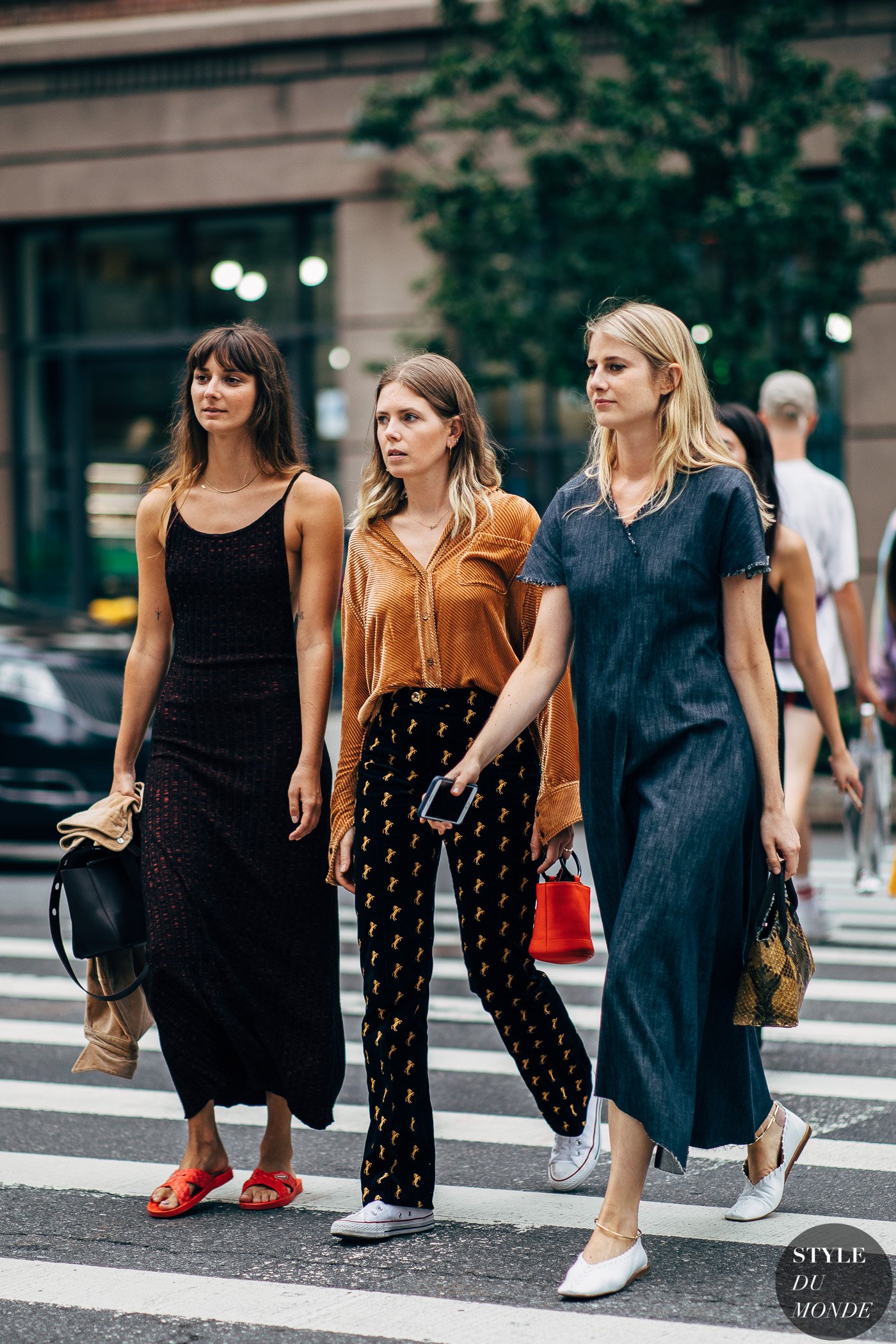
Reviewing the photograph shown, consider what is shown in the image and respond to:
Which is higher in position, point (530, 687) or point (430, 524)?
point (430, 524)

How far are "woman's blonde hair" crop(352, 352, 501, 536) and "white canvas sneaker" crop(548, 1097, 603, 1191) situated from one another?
1489mm

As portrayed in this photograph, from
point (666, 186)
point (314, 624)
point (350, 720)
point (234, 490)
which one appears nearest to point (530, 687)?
point (350, 720)

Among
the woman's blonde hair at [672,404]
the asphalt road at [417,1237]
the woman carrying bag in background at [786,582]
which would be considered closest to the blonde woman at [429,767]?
the asphalt road at [417,1237]

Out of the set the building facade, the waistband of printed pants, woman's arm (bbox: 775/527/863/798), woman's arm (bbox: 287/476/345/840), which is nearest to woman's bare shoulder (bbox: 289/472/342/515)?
woman's arm (bbox: 287/476/345/840)

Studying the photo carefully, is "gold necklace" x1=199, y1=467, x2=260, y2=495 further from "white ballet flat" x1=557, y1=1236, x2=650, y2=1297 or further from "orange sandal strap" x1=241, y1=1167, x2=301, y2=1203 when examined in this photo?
"white ballet flat" x1=557, y1=1236, x2=650, y2=1297

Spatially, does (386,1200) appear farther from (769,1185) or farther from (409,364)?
(409,364)

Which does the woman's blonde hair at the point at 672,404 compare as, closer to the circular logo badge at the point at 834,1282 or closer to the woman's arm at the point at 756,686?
the woman's arm at the point at 756,686

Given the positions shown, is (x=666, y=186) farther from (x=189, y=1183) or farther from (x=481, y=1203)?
(x=189, y=1183)

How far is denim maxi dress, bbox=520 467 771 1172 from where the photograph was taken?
139 inches

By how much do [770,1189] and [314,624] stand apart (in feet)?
5.56

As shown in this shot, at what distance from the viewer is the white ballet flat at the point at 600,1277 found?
347cm

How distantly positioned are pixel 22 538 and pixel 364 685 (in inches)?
581

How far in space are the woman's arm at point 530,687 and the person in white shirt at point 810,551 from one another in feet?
9.53

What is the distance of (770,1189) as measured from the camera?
4027 mm
